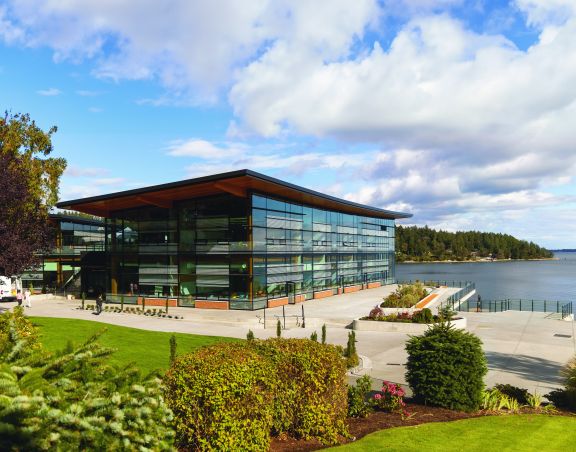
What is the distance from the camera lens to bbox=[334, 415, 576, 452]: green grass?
9070mm

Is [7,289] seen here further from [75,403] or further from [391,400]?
[75,403]

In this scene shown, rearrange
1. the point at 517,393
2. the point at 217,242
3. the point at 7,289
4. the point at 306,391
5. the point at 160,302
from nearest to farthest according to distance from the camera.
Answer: the point at 306,391 < the point at 517,393 < the point at 217,242 < the point at 160,302 < the point at 7,289

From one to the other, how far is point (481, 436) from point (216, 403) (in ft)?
18.8

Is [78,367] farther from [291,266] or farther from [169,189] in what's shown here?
[291,266]

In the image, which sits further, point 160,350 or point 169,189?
point 169,189

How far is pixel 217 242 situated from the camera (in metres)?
41.4

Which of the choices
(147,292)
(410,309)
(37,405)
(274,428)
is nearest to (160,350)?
(274,428)

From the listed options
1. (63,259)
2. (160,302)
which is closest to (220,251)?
(160,302)

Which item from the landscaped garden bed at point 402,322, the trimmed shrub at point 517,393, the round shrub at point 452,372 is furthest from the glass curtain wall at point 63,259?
the trimmed shrub at point 517,393

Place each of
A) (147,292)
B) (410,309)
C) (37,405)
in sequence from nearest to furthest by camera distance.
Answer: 1. (37,405)
2. (410,309)
3. (147,292)

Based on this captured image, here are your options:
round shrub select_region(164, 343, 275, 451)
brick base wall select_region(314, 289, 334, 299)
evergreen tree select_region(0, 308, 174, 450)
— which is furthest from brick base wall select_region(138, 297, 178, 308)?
evergreen tree select_region(0, 308, 174, 450)

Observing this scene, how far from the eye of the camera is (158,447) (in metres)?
5.50

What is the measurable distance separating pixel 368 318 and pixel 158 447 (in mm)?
27670

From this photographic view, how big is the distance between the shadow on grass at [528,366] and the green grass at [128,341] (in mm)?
12731
